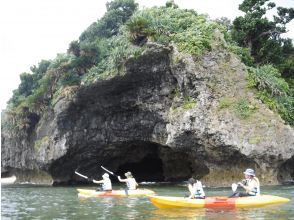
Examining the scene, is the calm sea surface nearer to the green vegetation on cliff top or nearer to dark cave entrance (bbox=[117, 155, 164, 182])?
the green vegetation on cliff top

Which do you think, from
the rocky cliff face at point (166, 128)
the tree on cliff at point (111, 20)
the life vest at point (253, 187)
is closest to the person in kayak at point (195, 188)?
the life vest at point (253, 187)

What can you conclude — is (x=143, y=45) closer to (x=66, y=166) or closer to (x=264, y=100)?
(x=264, y=100)

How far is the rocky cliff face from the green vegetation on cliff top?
0.77 meters

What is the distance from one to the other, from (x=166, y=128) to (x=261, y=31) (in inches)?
389

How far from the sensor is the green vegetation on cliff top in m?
25.5

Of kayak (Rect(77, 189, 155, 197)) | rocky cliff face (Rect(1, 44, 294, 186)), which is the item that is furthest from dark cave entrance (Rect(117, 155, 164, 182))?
kayak (Rect(77, 189, 155, 197))

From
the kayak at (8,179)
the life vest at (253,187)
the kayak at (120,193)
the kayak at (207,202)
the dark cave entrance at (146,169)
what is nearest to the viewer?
the kayak at (207,202)

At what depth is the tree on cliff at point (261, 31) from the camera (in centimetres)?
2953

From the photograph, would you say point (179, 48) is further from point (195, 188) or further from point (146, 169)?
point (146, 169)

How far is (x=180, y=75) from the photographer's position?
2548 cm

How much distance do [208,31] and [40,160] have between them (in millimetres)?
15351

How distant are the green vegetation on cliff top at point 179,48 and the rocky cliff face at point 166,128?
2.53 feet

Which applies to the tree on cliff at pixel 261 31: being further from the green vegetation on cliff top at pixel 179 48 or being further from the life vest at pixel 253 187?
the life vest at pixel 253 187

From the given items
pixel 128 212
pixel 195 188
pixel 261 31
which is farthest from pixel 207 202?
pixel 261 31
